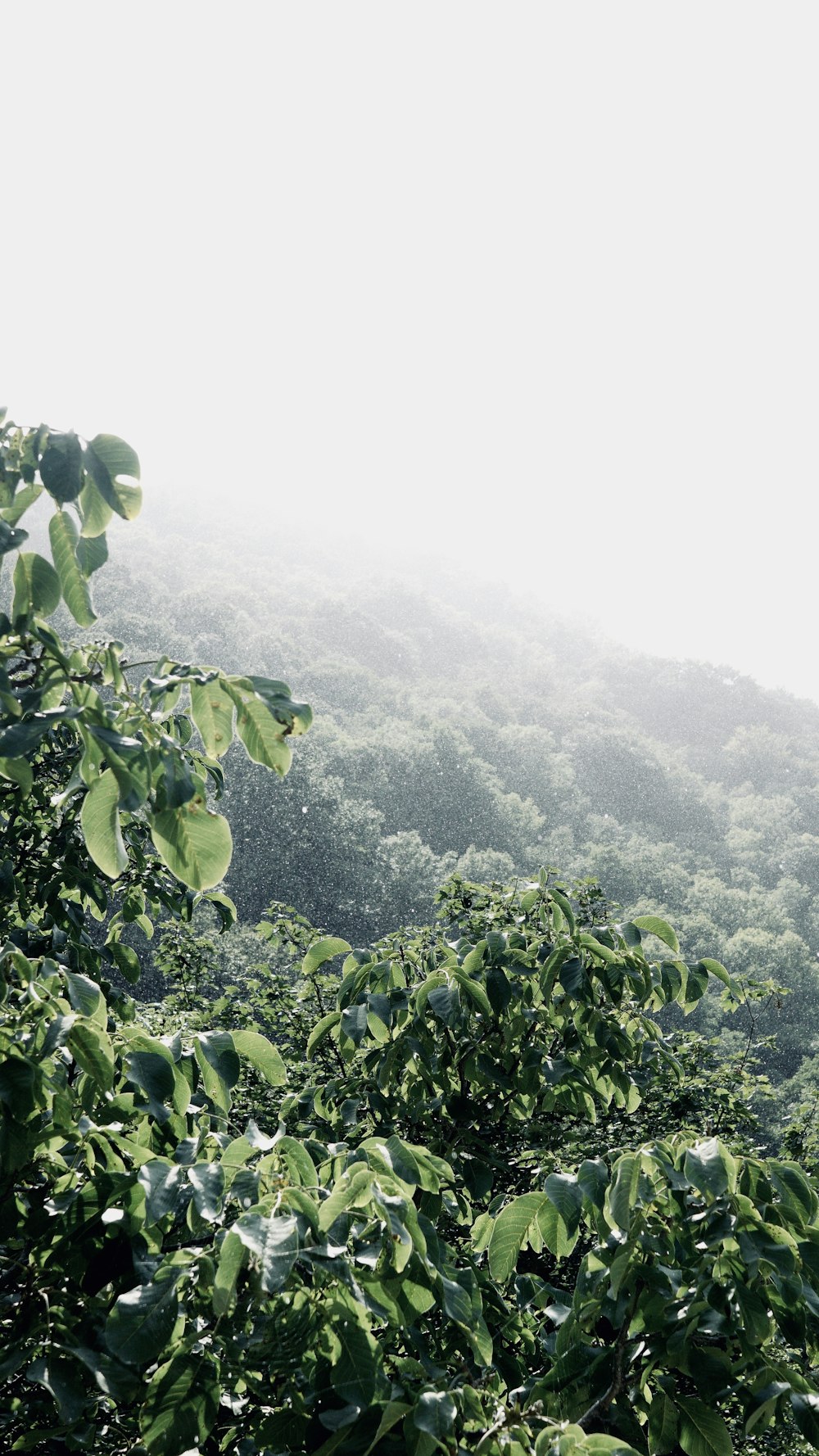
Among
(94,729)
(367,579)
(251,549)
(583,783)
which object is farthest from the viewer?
(251,549)

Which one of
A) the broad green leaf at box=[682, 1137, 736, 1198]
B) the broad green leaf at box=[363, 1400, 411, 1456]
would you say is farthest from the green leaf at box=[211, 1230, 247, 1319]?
the broad green leaf at box=[682, 1137, 736, 1198]

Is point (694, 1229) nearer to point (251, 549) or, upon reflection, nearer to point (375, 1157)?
point (375, 1157)

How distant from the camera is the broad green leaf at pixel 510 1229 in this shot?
5.64ft

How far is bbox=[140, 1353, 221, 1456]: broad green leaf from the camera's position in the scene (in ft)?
4.13

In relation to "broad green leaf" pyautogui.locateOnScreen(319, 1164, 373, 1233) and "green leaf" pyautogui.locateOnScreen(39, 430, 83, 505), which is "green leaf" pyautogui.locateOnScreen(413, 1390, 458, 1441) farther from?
"green leaf" pyautogui.locateOnScreen(39, 430, 83, 505)

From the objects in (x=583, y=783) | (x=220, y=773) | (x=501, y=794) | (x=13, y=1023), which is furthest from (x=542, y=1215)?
(x=583, y=783)

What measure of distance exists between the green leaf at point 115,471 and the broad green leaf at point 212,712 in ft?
1.07

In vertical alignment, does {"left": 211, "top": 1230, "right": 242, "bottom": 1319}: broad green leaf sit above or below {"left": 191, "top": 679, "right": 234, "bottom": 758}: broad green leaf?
below

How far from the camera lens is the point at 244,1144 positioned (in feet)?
4.91

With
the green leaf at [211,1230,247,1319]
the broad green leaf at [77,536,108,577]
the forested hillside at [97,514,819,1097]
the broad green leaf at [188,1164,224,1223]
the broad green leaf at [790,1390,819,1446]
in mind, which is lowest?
the forested hillside at [97,514,819,1097]

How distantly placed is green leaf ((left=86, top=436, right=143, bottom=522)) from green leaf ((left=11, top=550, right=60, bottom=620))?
16 cm

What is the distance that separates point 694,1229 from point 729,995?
2624mm

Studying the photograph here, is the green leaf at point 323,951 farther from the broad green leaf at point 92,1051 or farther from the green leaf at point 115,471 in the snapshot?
the green leaf at point 115,471

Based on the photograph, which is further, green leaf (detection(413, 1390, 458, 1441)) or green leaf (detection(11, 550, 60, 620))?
green leaf (detection(11, 550, 60, 620))
